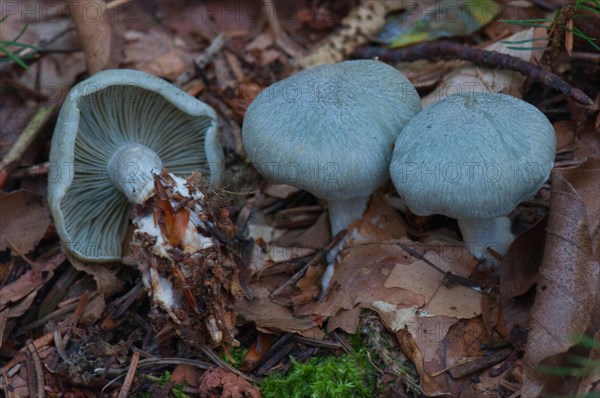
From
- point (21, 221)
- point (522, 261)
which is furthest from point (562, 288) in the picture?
point (21, 221)

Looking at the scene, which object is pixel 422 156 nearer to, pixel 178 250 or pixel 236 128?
pixel 178 250

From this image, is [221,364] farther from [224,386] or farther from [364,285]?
[364,285]

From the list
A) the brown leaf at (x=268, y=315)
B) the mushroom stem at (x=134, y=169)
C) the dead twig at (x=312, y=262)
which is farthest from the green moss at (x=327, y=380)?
the mushroom stem at (x=134, y=169)

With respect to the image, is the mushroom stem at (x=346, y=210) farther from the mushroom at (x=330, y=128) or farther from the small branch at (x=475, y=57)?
the small branch at (x=475, y=57)

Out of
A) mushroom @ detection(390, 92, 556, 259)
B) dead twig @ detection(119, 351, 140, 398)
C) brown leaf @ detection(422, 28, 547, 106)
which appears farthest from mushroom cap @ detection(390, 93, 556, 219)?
dead twig @ detection(119, 351, 140, 398)

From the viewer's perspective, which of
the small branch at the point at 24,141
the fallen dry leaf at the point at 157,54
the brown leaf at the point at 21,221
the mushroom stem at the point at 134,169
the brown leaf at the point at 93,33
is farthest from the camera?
the fallen dry leaf at the point at 157,54
